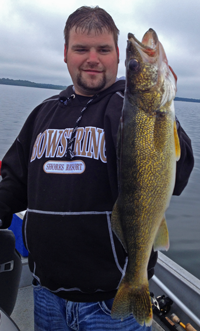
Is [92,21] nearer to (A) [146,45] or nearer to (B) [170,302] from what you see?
(A) [146,45]

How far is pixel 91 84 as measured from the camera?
2066 mm

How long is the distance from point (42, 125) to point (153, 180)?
1.08m

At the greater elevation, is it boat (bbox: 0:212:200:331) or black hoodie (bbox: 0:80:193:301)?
black hoodie (bbox: 0:80:193:301)

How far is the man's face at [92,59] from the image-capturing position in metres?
1.98

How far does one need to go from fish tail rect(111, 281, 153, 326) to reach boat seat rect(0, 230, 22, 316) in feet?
3.78

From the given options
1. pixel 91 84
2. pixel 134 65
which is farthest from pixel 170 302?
pixel 134 65

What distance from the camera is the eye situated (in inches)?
64.6

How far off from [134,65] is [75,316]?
171cm

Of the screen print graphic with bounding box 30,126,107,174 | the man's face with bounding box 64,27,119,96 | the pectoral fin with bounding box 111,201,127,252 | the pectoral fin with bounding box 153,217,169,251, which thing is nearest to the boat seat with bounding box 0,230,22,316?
the screen print graphic with bounding box 30,126,107,174

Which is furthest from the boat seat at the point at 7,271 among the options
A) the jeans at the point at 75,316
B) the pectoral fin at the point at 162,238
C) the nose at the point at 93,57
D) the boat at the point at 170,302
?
the nose at the point at 93,57

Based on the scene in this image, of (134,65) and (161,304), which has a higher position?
(134,65)

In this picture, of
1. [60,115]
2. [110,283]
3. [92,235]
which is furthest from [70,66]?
[110,283]

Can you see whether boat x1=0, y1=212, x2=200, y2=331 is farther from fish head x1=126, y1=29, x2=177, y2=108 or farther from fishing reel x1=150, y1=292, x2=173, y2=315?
fish head x1=126, y1=29, x2=177, y2=108

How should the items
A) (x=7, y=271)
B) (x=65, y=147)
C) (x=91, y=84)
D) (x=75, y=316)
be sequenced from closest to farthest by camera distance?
1. (x=75, y=316)
2. (x=65, y=147)
3. (x=91, y=84)
4. (x=7, y=271)
